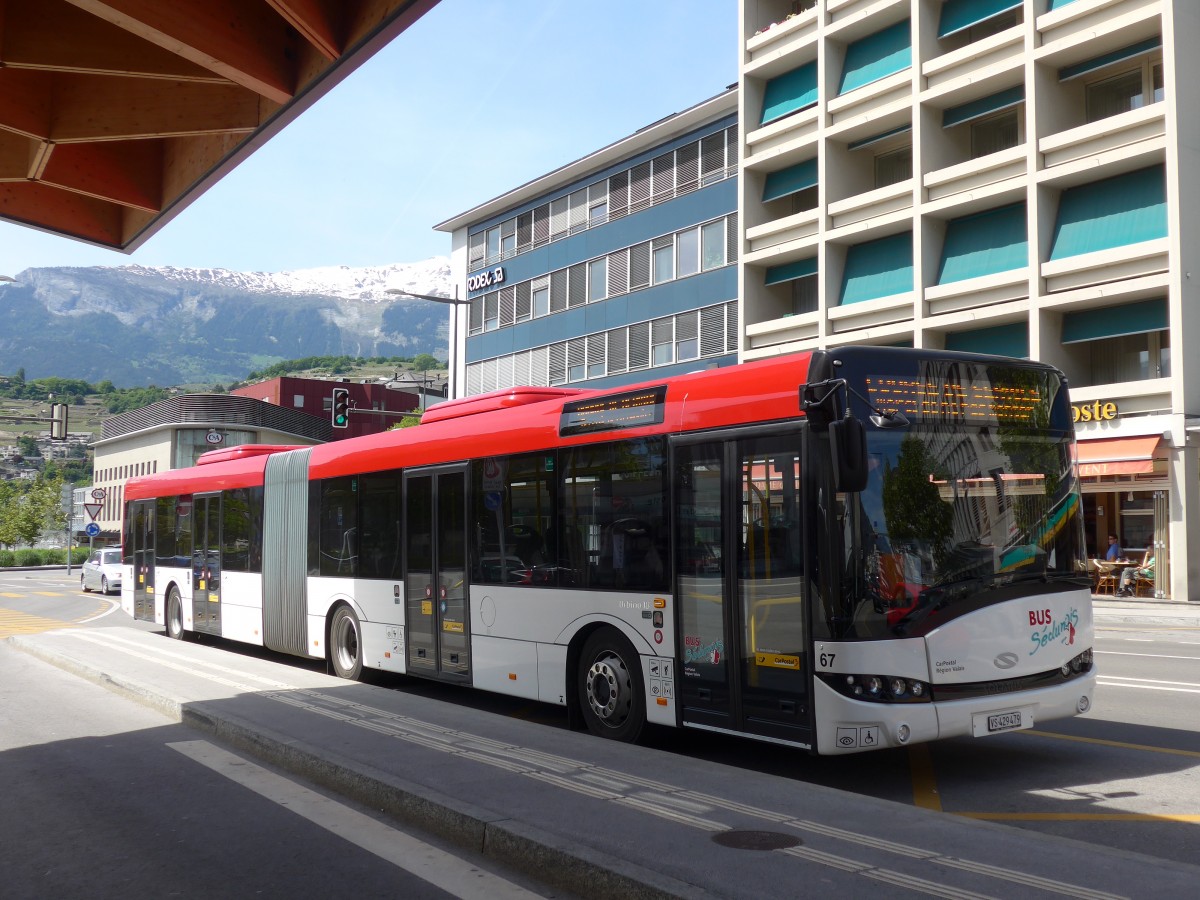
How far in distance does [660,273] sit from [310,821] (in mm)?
35378

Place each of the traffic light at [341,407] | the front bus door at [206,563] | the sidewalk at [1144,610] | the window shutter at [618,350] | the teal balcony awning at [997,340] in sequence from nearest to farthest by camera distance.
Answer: the front bus door at [206,563] → the sidewalk at [1144,610] → the teal balcony awning at [997,340] → the traffic light at [341,407] → the window shutter at [618,350]

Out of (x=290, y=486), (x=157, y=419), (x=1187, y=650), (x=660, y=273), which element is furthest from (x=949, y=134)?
(x=157, y=419)

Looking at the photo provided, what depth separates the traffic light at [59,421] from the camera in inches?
1524

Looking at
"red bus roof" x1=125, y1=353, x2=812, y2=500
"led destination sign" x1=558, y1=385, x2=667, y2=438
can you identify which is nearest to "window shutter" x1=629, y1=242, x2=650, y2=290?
"red bus roof" x1=125, y1=353, x2=812, y2=500

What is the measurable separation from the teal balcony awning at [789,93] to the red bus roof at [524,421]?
23.8 metres

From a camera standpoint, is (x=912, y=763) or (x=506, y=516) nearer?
(x=912, y=763)

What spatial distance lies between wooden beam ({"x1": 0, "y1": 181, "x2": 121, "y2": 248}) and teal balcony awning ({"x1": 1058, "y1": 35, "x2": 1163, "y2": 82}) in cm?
2466

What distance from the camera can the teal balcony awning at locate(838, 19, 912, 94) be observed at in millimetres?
32594

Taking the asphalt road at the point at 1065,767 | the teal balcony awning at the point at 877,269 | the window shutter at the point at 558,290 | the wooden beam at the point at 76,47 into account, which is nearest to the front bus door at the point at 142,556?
the asphalt road at the point at 1065,767

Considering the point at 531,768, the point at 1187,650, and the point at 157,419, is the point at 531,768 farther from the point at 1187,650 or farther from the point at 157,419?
the point at 157,419

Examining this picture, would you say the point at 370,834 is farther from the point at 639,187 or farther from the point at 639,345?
the point at 639,187

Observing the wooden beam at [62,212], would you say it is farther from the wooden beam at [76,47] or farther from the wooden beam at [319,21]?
the wooden beam at [319,21]

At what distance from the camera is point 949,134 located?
104 feet

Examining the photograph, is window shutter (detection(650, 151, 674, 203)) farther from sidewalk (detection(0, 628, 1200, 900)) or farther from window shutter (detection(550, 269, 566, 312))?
sidewalk (detection(0, 628, 1200, 900))
